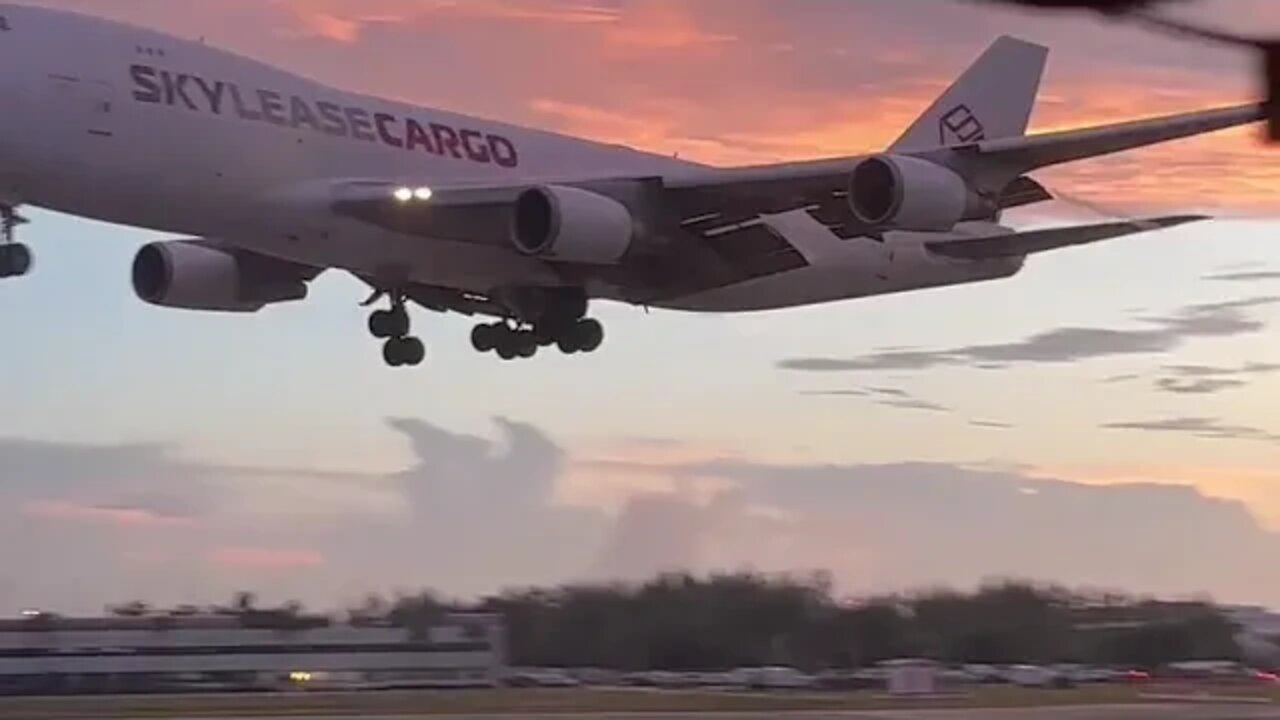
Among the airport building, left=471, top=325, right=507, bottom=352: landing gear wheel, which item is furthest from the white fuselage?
the airport building

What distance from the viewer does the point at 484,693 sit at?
47.2 meters

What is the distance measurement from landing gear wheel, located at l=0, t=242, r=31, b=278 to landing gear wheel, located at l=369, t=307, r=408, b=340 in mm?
8580

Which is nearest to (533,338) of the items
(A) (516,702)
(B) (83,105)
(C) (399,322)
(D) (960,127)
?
(C) (399,322)

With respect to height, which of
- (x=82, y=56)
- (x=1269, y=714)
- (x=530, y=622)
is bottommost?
(x=1269, y=714)

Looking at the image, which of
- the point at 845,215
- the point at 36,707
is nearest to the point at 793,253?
the point at 845,215

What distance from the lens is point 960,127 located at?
1454 inches

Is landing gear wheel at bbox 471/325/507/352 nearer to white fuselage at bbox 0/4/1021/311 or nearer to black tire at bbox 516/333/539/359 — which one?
black tire at bbox 516/333/539/359

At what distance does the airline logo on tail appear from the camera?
3669 cm

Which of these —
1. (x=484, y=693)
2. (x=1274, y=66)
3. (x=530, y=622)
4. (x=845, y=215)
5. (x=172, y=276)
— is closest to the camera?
(x=1274, y=66)

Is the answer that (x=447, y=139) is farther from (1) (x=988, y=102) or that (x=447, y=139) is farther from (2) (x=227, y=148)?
Result: (1) (x=988, y=102)

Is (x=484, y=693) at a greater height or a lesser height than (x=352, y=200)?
lesser

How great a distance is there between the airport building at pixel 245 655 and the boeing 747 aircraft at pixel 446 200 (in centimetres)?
2091

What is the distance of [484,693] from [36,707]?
1093 centimetres

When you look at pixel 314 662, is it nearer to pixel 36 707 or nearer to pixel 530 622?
pixel 530 622
